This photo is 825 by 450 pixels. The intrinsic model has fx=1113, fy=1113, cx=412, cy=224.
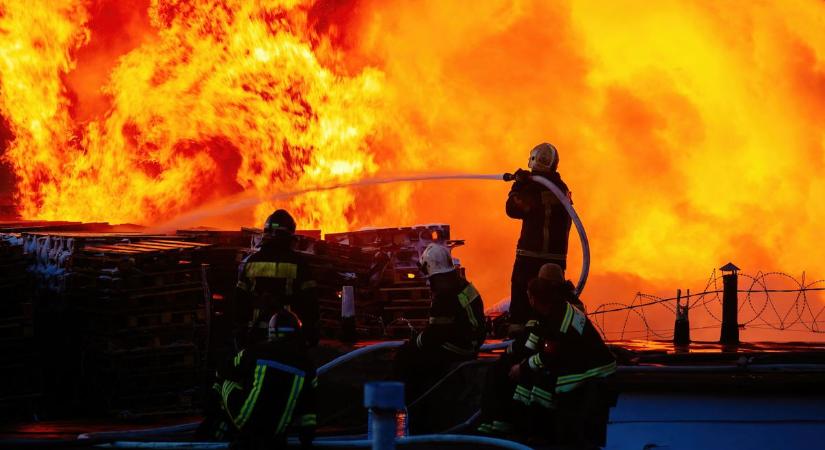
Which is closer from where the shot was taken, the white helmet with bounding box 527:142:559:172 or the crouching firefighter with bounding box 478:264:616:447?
the crouching firefighter with bounding box 478:264:616:447

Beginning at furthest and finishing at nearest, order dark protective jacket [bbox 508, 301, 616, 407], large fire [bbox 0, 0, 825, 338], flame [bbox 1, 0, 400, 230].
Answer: large fire [bbox 0, 0, 825, 338]
flame [bbox 1, 0, 400, 230]
dark protective jacket [bbox 508, 301, 616, 407]

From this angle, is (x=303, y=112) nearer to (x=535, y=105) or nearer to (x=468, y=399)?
(x=535, y=105)

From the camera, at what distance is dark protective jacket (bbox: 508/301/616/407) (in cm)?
866

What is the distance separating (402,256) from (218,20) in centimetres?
776

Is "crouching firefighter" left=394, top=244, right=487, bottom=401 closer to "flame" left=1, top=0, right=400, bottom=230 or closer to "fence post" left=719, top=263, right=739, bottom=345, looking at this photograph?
"fence post" left=719, top=263, right=739, bottom=345

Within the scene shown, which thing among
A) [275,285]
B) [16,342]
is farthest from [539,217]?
[16,342]

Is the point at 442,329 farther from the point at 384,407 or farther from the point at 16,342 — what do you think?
the point at 16,342

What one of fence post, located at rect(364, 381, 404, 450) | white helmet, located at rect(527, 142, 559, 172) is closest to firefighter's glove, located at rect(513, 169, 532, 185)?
white helmet, located at rect(527, 142, 559, 172)

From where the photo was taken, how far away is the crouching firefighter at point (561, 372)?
8.69 meters

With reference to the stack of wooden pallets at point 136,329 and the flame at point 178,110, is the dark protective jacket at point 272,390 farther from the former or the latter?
the flame at point 178,110

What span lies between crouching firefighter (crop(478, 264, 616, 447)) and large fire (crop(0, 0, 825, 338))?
13143 mm

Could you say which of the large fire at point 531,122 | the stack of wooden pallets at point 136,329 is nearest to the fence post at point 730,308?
the stack of wooden pallets at point 136,329

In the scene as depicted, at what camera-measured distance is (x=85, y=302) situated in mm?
12008

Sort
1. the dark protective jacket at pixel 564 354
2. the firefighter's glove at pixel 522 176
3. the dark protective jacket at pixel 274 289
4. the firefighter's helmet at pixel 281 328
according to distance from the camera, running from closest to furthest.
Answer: the firefighter's helmet at pixel 281 328, the dark protective jacket at pixel 564 354, the dark protective jacket at pixel 274 289, the firefighter's glove at pixel 522 176
